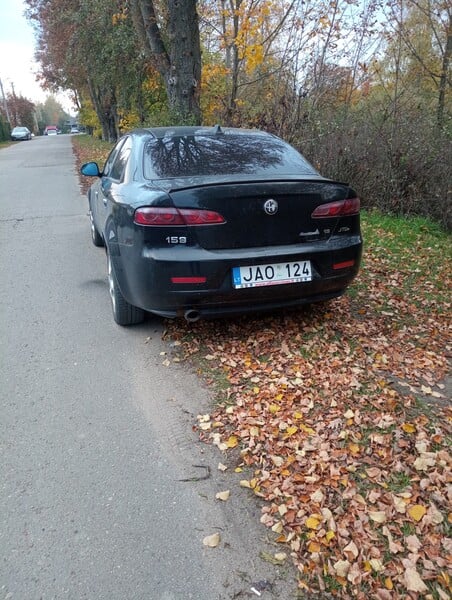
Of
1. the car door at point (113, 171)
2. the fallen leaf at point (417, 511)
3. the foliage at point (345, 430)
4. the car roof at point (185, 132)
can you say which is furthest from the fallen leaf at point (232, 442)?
the car roof at point (185, 132)

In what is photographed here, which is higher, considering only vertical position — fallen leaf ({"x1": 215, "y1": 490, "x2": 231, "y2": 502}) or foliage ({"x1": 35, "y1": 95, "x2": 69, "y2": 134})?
foliage ({"x1": 35, "y1": 95, "x2": 69, "y2": 134})

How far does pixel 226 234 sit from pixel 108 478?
169 centimetres

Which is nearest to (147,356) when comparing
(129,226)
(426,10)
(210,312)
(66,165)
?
(210,312)

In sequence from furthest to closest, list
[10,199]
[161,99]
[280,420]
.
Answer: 1. [161,99]
2. [10,199]
3. [280,420]

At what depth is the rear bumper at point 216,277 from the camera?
3.20 meters

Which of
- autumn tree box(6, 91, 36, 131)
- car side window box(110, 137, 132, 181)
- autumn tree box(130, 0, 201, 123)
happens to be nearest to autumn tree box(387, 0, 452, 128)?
autumn tree box(130, 0, 201, 123)

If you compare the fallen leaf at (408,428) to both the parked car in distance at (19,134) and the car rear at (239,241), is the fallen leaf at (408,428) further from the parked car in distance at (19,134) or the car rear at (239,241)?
the parked car in distance at (19,134)

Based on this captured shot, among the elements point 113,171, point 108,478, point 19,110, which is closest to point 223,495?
point 108,478

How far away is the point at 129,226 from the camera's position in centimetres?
336

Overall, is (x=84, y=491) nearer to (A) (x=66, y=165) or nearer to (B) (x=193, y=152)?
(B) (x=193, y=152)

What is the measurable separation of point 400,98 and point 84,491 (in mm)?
8909

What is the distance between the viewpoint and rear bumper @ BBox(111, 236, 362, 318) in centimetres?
320

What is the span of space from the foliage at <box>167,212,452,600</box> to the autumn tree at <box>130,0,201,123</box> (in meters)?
7.45

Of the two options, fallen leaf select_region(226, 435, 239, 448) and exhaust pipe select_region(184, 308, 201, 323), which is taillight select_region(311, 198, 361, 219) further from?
fallen leaf select_region(226, 435, 239, 448)
